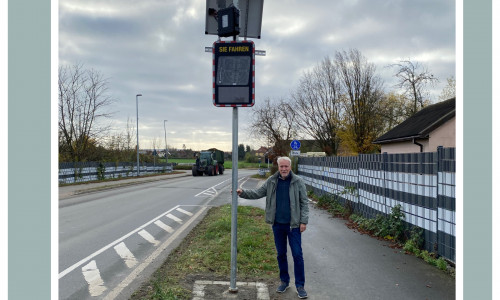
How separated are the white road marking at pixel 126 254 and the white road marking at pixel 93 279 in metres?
0.52

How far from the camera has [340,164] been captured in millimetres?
13734

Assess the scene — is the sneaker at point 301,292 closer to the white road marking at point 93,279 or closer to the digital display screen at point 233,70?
the white road marking at point 93,279

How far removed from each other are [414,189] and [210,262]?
13.5 feet

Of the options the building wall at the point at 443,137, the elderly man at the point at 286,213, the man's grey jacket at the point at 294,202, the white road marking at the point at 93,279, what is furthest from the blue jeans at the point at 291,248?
the building wall at the point at 443,137

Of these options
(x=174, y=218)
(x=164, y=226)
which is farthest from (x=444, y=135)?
(x=164, y=226)

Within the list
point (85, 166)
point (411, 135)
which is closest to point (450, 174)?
point (411, 135)

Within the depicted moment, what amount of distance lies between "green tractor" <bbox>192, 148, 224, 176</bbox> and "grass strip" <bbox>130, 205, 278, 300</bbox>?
113 ft

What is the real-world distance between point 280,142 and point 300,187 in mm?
35244

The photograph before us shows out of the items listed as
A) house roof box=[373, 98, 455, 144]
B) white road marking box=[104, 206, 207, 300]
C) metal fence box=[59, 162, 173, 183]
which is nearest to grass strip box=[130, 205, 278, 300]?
white road marking box=[104, 206, 207, 300]

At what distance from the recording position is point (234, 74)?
4984mm

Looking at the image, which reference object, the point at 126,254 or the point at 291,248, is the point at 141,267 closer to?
the point at 126,254

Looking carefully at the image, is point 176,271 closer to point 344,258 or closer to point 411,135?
point 344,258

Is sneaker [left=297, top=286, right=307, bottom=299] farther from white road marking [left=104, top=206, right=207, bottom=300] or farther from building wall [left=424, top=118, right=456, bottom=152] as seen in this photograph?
building wall [left=424, top=118, right=456, bottom=152]

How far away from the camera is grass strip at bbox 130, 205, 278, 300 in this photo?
5012 mm
